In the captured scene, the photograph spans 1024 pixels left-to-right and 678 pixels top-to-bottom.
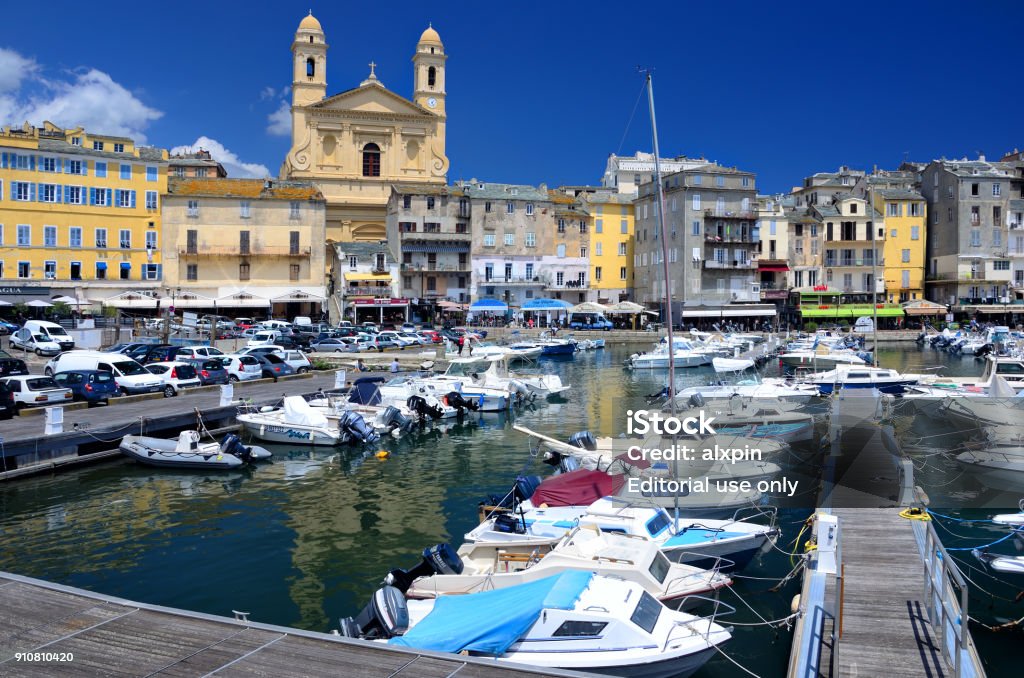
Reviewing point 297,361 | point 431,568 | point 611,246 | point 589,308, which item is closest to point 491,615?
point 431,568

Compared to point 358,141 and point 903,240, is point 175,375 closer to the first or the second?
point 358,141

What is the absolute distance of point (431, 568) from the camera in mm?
14055

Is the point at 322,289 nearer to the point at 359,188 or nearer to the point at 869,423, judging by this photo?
the point at 359,188

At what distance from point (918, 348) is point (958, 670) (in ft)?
237

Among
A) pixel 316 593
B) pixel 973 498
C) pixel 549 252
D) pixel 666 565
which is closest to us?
pixel 666 565

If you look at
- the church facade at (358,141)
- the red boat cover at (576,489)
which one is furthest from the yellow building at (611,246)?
the red boat cover at (576,489)

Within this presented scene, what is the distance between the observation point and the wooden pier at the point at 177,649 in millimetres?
8852

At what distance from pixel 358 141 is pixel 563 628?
85522 mm

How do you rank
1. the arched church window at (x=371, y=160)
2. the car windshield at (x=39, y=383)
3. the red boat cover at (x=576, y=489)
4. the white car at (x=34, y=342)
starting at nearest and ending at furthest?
the red boat cover at (x=576, y=489)
the car windshield at (x=39, y=383)
the white car at (x=34, y=342)
the arched church window at (x=371, y=160)

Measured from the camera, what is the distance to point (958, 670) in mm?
9094

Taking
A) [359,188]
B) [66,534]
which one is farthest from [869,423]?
[359,188]

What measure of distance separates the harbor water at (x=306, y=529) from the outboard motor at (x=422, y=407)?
300 cm

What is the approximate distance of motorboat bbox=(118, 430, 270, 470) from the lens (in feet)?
81.4

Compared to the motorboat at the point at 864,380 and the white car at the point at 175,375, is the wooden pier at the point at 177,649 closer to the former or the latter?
the white car at the point at 175,375
